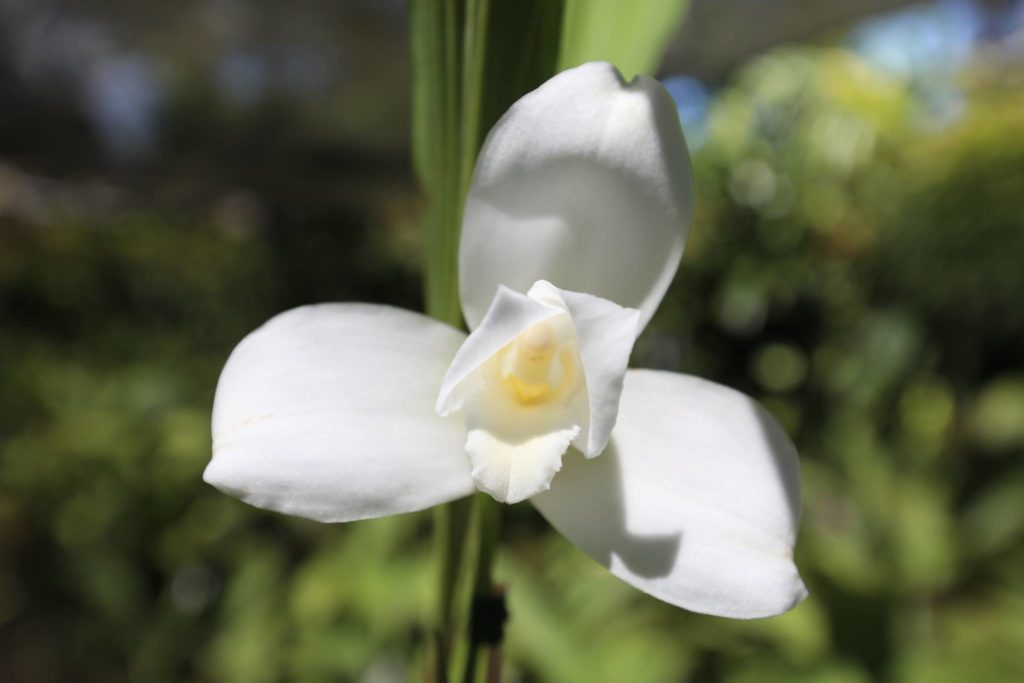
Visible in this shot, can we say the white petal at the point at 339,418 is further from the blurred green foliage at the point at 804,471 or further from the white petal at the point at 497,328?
the blurred green foliage at the point at 804,471

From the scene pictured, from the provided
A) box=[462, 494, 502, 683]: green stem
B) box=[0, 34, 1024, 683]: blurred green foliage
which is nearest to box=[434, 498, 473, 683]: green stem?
box=[462, 494, 502, 683]: green stem

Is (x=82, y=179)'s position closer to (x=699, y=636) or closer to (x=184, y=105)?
(x=184, y=105)

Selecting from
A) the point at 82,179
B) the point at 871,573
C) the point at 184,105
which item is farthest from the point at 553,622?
the point at 82,179

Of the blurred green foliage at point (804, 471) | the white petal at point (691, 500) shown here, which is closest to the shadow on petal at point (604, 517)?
the white petal at point (691, 500)

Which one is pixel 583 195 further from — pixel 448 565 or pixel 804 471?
pixel 804 471

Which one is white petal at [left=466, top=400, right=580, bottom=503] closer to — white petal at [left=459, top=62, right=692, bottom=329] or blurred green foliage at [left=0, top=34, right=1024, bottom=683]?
white petal at [left=459, top=62, right=692, bottom=329]

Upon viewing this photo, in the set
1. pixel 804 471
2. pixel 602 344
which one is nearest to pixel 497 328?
pixel 602 344

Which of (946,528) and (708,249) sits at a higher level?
(708,249)
